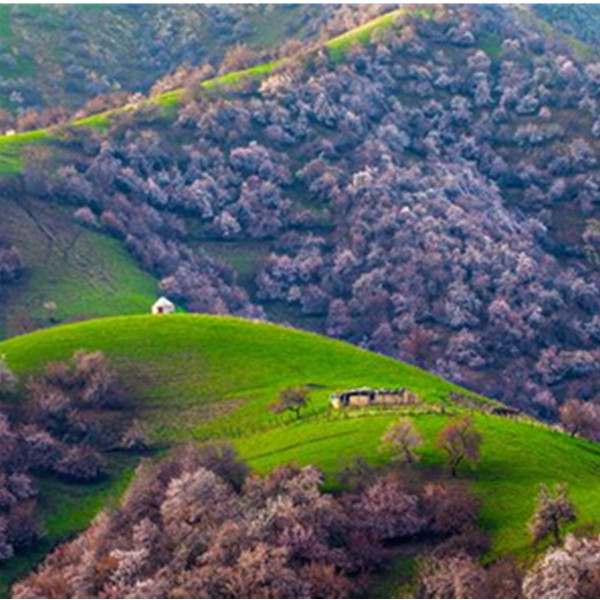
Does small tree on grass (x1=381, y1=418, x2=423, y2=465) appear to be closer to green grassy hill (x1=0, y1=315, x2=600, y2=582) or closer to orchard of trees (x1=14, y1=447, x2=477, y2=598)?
green grassy hill (x1=0, y1=315, x2=600, y2=582)

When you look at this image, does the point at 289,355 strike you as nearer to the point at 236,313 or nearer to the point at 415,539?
the point at 415,539

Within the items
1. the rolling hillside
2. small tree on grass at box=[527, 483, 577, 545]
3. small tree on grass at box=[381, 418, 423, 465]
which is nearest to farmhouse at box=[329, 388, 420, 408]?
small tree on grass at box=[381, 418, 423, 465]

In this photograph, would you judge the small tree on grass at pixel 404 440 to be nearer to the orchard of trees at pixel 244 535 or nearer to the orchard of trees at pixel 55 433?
the orchard of trees at pixel 244 535

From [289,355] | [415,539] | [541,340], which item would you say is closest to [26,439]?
[289,355]

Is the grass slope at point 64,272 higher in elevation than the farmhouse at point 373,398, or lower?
lower

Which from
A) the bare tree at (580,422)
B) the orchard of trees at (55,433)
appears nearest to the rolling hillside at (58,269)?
the orchard of trees at (55,433)

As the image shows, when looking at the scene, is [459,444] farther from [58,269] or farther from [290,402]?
[58,269]
